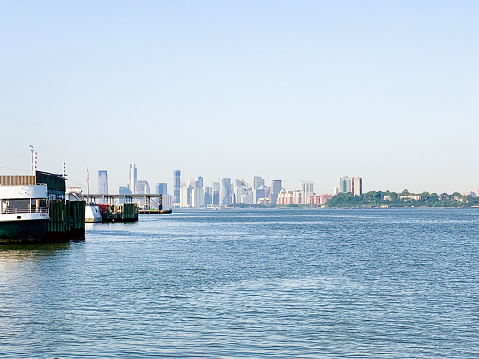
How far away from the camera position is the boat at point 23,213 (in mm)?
69562

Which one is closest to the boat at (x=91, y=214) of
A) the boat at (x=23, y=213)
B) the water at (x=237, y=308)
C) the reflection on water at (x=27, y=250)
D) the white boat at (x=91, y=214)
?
the white boat at (x=91, y=214)

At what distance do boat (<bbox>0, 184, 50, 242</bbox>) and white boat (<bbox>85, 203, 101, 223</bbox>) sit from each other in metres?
81.4

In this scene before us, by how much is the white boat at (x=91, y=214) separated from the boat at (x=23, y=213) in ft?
267

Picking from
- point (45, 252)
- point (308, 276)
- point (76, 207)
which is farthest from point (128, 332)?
point (76, 207)

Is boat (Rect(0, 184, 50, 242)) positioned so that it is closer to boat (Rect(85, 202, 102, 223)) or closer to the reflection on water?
the reflection on water

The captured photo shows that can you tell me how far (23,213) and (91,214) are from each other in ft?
281

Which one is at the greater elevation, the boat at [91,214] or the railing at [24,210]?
the railing at [24,210]

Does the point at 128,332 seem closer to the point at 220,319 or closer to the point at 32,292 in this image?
the point at 220,319

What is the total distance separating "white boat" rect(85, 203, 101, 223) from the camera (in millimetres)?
154250

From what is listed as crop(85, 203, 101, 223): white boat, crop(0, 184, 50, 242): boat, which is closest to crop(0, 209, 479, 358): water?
crop(0, 184, 50, 242): boat

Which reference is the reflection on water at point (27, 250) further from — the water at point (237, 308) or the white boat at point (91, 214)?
the white boat at point (91, 214)

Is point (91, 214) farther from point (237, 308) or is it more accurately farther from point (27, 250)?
point (237, 308)

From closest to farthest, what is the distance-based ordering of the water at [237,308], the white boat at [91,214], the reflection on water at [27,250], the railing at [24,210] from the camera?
1. the water at [237,308]
2. the reflection on water at [27,250]
3. the railing at [24,210]
4. the white boat at [91,214]

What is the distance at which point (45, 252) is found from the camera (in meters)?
64.1
